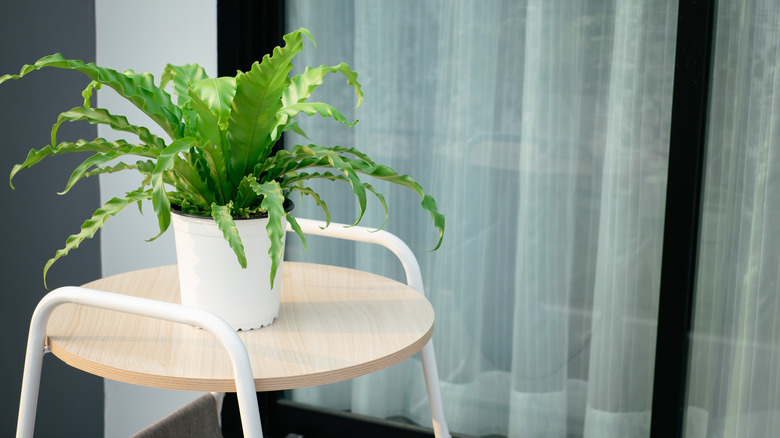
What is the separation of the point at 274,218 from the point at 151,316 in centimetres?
18

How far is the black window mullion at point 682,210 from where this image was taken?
4.82 ft

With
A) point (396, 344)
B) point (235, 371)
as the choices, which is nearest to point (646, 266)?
point (396, 344)

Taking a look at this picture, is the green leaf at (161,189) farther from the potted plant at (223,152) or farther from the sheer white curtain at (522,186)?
the sheer white curtain at (522,186)

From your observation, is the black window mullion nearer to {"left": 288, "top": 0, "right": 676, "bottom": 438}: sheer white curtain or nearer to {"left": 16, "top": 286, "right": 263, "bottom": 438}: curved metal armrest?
{"left": 288, "top": 0, "right": 676, "bottom": 438}: sheer white curtain

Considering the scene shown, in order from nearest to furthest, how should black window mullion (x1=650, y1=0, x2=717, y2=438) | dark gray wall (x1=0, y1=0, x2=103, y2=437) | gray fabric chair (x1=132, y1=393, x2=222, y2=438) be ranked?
gray fabric chair (x1=132, y1=393, x2=222, y2=438)
black window mullion (x1=650, y1=0, x2=717, y2=438)
dark gray wall (x1=0, y1=0, x2=103, y2=437)

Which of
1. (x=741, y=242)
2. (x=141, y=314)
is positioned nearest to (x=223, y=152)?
(x=141, y=314)

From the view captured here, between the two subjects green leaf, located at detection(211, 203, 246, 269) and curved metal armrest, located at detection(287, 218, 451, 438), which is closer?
green leaf, located at detection(211, 203, 246, 269)

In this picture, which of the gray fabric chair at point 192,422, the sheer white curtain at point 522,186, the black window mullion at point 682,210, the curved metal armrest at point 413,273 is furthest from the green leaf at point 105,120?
the black window mullion at point 682,210

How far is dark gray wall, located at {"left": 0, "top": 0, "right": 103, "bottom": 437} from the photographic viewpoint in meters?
1.58

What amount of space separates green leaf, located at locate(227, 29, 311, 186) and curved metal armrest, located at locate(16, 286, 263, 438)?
0.20 meters

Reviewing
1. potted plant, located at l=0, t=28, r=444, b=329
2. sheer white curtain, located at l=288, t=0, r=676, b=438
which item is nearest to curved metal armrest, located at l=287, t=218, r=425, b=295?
potted plant, located at l=0, t=28, r=444, b=329

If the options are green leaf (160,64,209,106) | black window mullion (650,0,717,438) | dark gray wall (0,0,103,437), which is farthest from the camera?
dark gray wall (0,0,103,437)

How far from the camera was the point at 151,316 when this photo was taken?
861 millimetres

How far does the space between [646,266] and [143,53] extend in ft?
4.18
